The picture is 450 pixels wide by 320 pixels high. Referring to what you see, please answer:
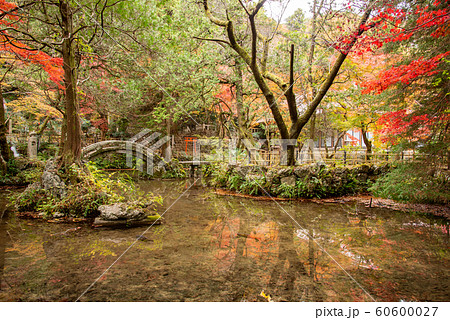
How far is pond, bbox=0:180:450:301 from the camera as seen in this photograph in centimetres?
262

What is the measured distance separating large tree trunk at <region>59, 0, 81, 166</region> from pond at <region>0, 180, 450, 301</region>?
1.83 metres

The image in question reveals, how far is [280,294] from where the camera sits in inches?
103

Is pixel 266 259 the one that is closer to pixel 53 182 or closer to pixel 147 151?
pixel 53 182

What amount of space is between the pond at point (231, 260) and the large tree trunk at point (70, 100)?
1.83 m

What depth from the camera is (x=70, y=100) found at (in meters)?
6.20

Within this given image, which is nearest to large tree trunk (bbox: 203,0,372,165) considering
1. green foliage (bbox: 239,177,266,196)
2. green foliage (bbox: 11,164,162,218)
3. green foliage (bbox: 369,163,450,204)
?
green foliage (bbox: 239,177,266,196)

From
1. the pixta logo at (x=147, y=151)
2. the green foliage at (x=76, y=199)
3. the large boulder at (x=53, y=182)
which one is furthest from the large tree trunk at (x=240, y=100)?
the large boulder at (x=53, y=182)

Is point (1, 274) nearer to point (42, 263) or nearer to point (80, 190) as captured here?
point (42, 263)

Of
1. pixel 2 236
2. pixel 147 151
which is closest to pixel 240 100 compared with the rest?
pixel 147 151

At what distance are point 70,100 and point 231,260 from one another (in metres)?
5.74

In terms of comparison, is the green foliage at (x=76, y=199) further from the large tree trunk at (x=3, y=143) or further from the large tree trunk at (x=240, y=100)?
the large tree trunk at (x=240, y=100)

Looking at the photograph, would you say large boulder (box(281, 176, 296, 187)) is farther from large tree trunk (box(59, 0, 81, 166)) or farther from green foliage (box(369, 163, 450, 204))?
large tree trunk (box(59, 0, 81, 166))

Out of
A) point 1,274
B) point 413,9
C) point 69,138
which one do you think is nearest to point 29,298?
point 1,274

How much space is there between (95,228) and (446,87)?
27.1 feet
